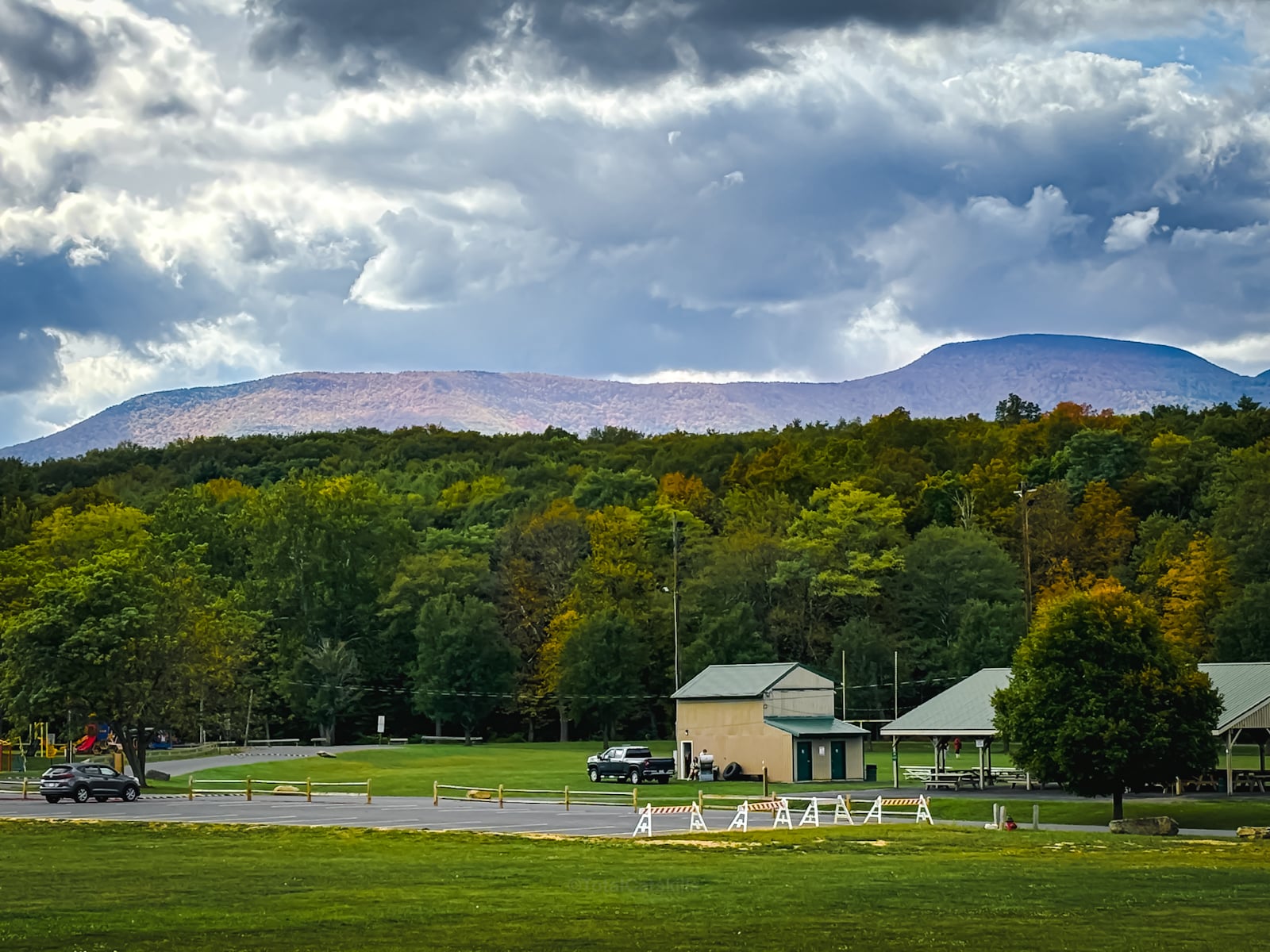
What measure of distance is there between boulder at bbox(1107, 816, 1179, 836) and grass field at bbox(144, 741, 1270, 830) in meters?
3.91

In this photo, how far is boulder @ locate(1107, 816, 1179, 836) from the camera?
Result: 142ft

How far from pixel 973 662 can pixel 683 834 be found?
6504cm

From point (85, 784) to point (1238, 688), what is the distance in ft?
139

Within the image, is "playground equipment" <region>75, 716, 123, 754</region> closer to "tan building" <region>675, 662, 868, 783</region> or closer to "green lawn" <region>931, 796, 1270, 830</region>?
"tan building" <region>675, 662, 868, 783</region>

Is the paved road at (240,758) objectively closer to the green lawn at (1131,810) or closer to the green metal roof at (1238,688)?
the green lawn at (1131,810)

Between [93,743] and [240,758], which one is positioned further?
[93,743]

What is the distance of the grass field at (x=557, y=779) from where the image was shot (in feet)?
166

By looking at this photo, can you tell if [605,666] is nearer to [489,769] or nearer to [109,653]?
[489,769]

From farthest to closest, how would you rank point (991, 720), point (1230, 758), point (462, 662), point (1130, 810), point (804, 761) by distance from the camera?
point (462, 662) → point (804, 761) → point (991, 720) → point (1230, 758) → point (1130, 810)

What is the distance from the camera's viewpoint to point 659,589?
119 metres

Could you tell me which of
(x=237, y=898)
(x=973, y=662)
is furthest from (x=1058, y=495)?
(x=237, y=898)

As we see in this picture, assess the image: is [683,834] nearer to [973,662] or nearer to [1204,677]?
[1204,677]

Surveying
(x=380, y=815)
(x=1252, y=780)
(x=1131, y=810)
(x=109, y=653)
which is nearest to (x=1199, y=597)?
(x=1252, y=780)

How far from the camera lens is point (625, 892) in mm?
26656
